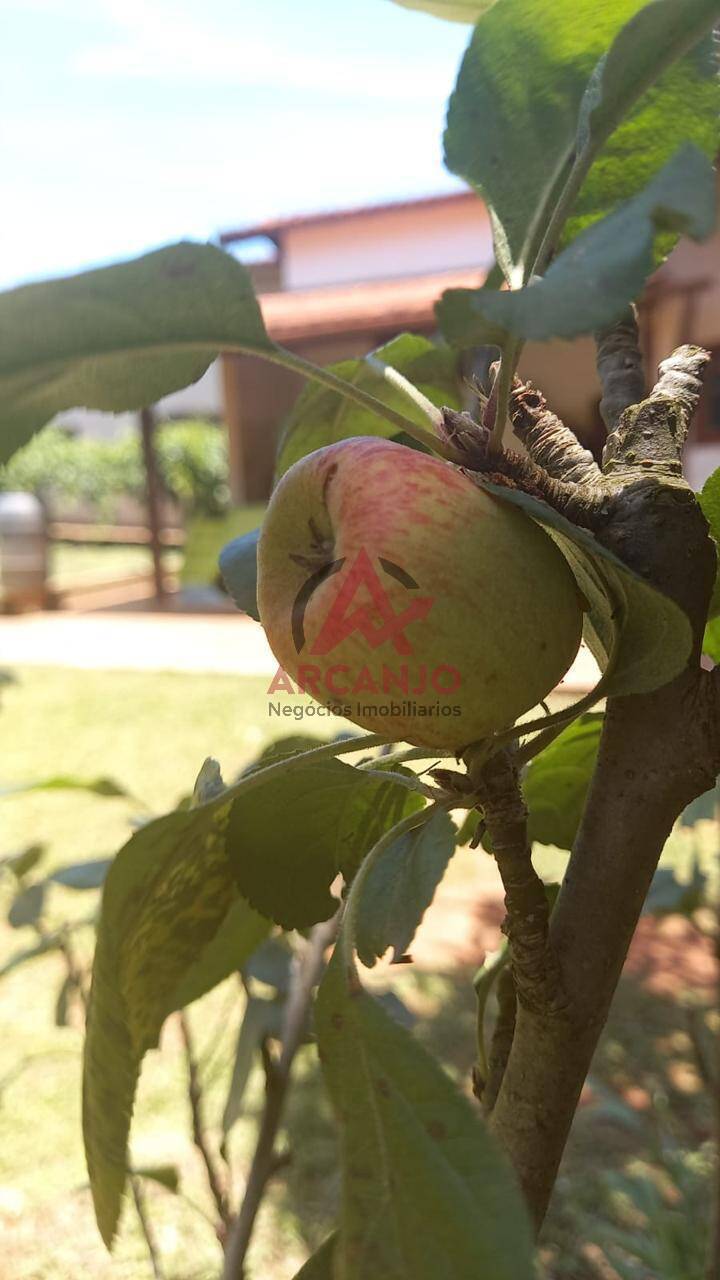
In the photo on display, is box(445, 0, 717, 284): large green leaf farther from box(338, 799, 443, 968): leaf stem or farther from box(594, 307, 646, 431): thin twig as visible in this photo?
box(338, 799, 443, 968): leaf stem

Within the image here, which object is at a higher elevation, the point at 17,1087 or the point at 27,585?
the point at 17,1087

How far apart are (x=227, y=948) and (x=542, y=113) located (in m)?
0.52

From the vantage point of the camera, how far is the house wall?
7.80m

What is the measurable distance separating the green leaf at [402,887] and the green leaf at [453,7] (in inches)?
20.3

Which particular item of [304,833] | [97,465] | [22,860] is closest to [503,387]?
[304,833]

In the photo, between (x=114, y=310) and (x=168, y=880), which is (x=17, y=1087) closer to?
(x=168, y=880)

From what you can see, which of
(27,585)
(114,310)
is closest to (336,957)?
(114,310)

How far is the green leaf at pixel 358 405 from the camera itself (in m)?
0.60

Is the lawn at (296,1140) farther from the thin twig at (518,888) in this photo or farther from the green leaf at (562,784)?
the thin twig at (518,888)

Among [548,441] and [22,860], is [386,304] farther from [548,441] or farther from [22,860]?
[548,441]

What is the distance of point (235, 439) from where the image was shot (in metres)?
7.50

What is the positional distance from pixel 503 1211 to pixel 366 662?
0.71ft

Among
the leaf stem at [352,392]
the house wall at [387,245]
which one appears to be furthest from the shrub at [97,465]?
the leaf stem at [352,392]

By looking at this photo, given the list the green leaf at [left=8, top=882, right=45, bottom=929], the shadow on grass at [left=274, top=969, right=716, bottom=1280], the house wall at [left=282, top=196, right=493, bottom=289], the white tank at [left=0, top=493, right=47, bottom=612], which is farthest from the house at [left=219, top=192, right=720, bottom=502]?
the green leaf at [left=8, top=882, right=45, bottom=929]
